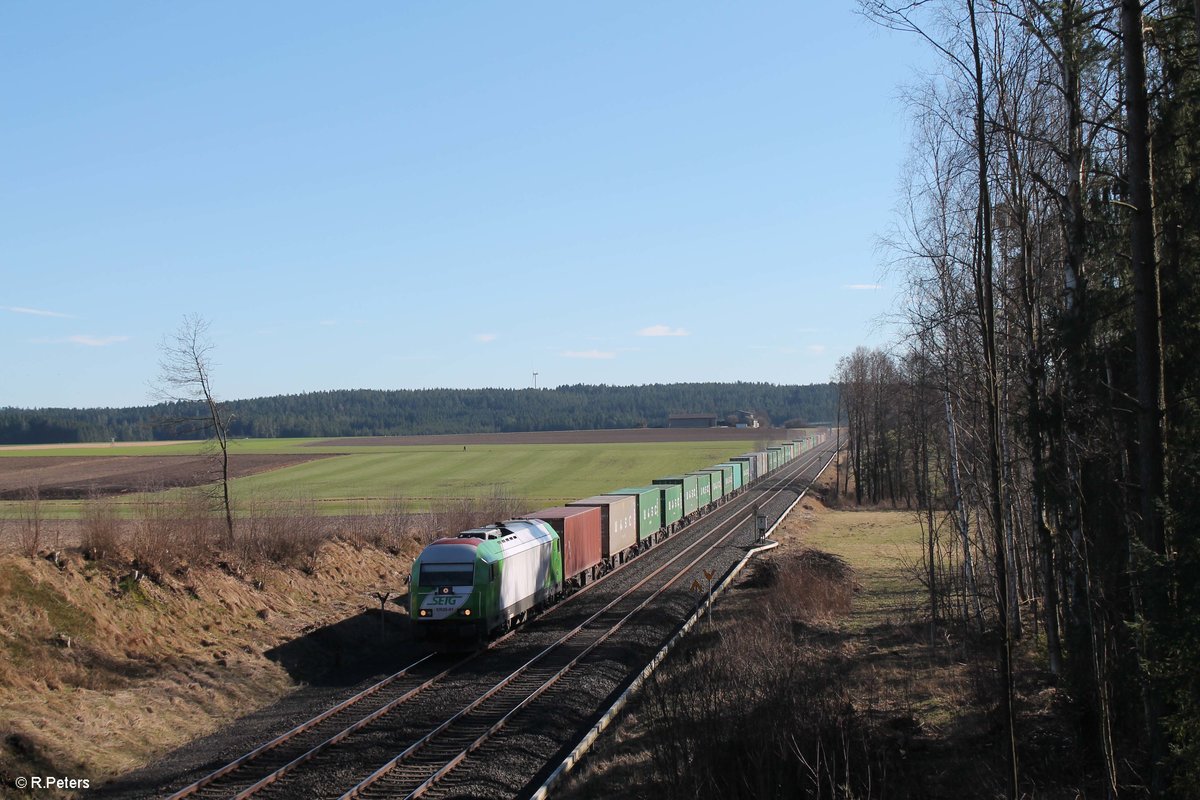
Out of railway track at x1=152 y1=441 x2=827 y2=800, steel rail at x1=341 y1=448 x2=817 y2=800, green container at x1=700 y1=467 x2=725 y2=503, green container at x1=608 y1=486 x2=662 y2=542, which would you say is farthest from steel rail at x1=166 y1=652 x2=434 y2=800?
green container at x1=700 y1=467 x2=725 y2=503

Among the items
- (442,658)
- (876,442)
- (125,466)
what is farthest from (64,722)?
(125,466)

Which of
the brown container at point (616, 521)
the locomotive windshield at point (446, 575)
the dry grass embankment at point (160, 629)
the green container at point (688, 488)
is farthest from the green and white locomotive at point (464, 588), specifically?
the green container at point (688, 488)

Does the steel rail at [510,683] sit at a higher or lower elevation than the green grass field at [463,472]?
lower

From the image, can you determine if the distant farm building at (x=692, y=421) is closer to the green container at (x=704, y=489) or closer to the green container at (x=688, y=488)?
the green container at (x=704, y=489)

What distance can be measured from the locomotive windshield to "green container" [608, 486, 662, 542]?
1815 centimetres

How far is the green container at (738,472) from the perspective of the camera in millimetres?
70062

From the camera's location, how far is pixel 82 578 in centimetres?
2162

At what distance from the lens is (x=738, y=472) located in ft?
235

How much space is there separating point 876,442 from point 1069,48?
57807mm

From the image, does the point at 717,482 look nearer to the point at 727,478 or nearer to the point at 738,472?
the point at 727,478

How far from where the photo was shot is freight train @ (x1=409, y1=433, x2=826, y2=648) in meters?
22.1

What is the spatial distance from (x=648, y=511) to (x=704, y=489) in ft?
51.9

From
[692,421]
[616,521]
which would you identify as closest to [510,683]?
[616,521]

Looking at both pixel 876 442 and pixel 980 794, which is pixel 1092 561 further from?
pixel 876 442
